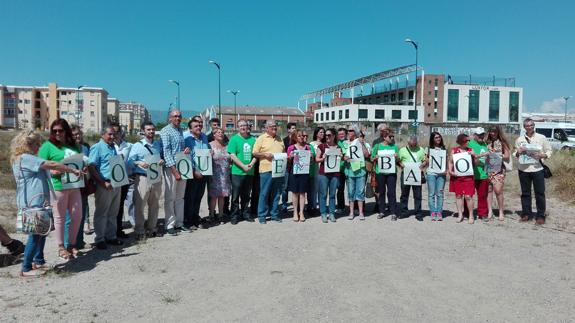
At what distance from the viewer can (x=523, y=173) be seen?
8.85 metres

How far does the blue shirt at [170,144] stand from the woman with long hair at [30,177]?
198cm

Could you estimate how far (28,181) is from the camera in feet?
17.6

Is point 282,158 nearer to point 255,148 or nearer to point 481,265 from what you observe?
point 255,148

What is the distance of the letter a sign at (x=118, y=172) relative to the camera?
6590mm

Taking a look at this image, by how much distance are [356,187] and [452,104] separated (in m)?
86.9

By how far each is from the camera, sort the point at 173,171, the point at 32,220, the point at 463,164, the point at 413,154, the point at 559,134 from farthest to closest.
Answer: the point at 559,134
the point at 413,154
the point at 463,164
the point at 173,171
the point at 32,220

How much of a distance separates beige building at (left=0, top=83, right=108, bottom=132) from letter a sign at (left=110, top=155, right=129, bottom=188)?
106 metres

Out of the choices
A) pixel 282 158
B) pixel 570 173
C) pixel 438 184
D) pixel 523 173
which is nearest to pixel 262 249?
pixel 282 158

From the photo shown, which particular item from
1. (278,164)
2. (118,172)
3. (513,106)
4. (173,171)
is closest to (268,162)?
(278,164)

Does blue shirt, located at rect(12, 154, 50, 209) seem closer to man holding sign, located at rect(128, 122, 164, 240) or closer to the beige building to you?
man holding sign, located at rect(128, 122, 164, 240)

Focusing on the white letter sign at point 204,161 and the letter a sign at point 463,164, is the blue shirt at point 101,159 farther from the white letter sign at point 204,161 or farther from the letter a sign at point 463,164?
the letter a sign at point 463,164

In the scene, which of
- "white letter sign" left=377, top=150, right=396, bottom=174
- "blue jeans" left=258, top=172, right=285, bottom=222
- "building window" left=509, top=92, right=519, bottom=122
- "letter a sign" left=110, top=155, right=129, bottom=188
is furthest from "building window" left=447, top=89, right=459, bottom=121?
"letter a sign" left=110, top=155, right=129, bottom=188

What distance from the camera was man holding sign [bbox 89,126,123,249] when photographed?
661 centimetres

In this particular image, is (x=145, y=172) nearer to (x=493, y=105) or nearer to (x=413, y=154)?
(x=413, y=154)
